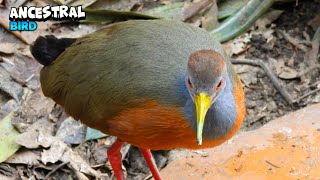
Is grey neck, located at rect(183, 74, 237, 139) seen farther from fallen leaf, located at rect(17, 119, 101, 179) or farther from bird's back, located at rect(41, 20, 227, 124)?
fallen leaf, located at rect(17, 119, 101, 179)

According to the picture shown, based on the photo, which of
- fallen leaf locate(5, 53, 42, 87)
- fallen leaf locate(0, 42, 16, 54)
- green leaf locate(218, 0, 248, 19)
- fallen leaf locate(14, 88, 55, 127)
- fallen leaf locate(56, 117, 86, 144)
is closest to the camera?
fallen leaf locate(56, 117, 86, 144)

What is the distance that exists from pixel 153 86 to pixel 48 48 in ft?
3.64

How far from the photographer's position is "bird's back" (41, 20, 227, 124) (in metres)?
4.43

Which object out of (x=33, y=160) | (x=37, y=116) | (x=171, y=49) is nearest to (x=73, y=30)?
(x=37, y=116)

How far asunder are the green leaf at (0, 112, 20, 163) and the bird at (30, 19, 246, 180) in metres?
0.59

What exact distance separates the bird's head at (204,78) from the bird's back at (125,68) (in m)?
0.26

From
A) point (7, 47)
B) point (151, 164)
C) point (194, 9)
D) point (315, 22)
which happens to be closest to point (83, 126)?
point (151, 164)

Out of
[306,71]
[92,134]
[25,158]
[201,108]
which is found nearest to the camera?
[201,108]

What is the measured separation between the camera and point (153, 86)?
4.41 m

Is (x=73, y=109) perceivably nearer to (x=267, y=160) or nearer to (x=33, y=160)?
(x=33, y=160)

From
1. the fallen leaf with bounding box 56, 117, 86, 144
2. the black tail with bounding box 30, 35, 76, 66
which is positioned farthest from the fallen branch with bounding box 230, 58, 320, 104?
the black tail with bounding box 30, 35, 76, 66

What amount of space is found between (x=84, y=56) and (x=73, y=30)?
1524 millimetres

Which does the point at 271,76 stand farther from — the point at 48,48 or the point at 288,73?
the point at 48,48

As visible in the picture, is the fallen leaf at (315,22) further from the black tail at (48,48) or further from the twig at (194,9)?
the black tail at (48,48)
